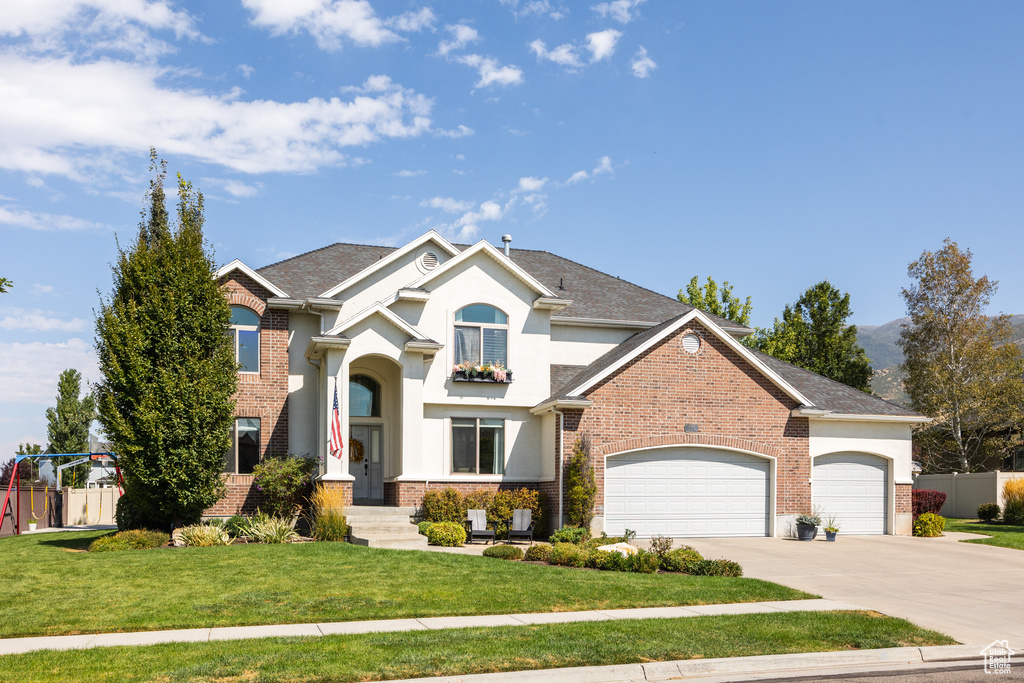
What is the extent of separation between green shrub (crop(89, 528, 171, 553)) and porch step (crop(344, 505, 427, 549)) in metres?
4.27

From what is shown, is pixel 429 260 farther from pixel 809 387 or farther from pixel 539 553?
pixel 809 387

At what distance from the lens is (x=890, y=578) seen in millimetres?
16062

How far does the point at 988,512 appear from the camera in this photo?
3183 centimetres

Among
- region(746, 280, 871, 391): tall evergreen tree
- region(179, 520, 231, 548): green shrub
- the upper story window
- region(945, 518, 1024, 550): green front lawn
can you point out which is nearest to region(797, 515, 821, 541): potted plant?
region(945, 518, 1024, 550): green front lawn

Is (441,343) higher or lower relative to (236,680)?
higher

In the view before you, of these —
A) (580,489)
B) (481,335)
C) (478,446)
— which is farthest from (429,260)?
(580,489)

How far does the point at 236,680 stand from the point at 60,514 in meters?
28.3

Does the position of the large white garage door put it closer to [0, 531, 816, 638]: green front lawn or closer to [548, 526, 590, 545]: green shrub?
[548, 526, 590, 545]: green shrub

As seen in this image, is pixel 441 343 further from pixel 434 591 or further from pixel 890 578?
pixel 890 578

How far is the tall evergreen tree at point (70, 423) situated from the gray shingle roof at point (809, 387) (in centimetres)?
3178

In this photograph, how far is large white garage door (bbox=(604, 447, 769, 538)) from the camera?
2267 centimetres

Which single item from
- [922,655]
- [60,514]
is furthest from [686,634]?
[60,514]

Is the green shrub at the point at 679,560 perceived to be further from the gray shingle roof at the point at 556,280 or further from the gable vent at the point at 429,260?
the gable vent at the point at 429,260

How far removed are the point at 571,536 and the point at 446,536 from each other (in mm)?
2942
